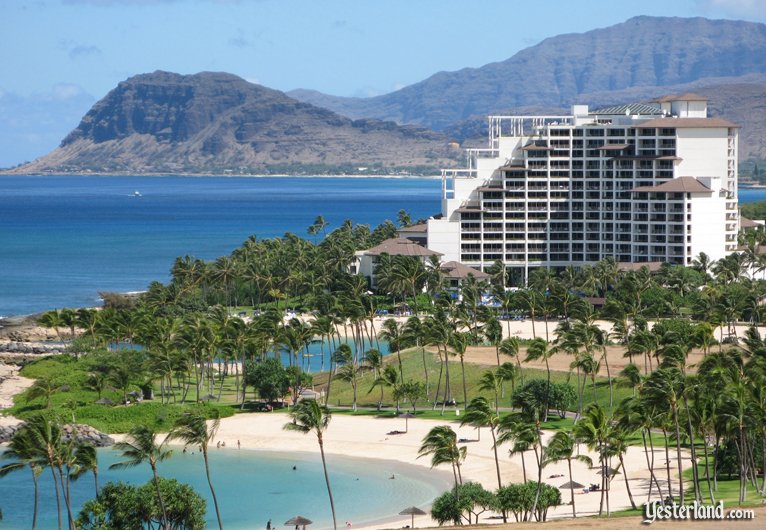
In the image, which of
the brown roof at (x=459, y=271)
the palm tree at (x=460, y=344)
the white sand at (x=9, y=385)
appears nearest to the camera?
the white sand at (x=9, y=385)

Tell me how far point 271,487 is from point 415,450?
11.7 m

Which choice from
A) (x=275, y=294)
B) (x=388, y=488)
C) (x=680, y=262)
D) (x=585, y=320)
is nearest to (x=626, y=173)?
(x=680, y=262)

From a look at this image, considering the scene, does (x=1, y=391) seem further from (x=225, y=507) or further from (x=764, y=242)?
(x=764, y=242)

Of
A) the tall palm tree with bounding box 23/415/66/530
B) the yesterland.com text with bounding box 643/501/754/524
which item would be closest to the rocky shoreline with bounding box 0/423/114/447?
the tall palm tree with bounding box 23/415/66/530

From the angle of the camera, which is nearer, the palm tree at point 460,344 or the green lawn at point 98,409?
the green lawn at point 98,409

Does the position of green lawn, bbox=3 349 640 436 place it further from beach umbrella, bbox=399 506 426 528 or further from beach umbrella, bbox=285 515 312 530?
beach umbrella, bbox=285 515 312 530

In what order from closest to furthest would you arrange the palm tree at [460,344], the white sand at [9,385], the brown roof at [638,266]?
the white sand at [9,385], the palm tree at [460,344], the brown roof at [638,266]

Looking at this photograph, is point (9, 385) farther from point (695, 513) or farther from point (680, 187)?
point (680, 187)

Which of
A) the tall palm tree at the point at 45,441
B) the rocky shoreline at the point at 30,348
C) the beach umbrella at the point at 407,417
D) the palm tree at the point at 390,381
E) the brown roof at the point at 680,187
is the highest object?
the brown roof at the point at 680,187

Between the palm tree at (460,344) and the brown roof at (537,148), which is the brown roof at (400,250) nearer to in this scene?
the brown roof at (537,148)

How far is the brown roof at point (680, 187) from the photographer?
159 meters

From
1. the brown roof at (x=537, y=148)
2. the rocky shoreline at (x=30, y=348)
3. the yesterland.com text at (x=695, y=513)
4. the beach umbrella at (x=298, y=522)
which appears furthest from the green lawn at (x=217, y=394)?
the brown roof at (x=537, y=148)

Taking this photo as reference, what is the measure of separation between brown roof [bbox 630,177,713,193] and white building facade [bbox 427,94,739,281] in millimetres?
325

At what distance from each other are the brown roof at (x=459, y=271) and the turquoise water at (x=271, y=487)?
223 feet
